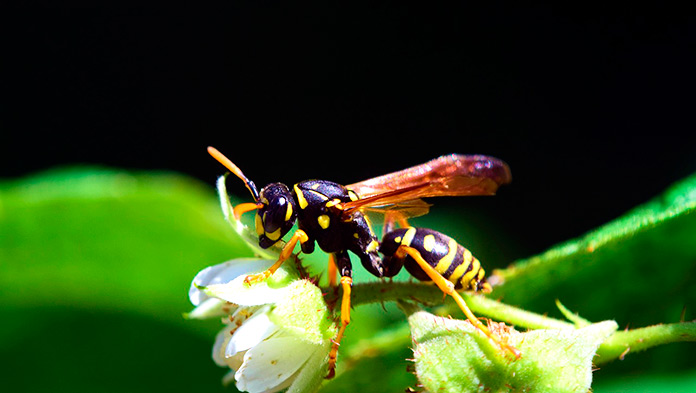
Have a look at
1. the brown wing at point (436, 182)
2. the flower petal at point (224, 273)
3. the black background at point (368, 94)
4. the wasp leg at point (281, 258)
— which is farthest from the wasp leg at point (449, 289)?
the black background at point (368, 94)

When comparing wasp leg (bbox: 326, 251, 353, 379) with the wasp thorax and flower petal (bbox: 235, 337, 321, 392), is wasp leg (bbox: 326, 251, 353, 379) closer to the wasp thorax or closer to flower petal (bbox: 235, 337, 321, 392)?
flower petal (bbox: 235, 337, 321, 392)

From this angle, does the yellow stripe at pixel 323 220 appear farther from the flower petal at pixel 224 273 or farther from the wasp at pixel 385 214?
the flower petal at pixel 224 273

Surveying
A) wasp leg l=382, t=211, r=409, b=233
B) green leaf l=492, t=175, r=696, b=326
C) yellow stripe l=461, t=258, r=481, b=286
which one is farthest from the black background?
yellow stripe l=461, t=258, r=481, b=286

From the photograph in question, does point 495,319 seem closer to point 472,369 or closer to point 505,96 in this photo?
point 472,369

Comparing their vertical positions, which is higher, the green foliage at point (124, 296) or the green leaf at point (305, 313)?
the green foliage at point (124, 296)

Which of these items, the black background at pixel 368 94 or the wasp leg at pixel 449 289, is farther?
the black background at pixel 368 94

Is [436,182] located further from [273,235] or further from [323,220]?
[273,235]

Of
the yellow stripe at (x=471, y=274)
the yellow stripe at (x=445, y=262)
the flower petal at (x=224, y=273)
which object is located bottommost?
the yellow stripe at (x=471, y=274)
